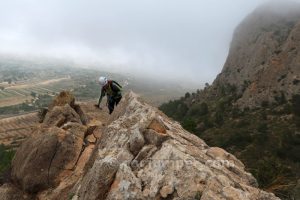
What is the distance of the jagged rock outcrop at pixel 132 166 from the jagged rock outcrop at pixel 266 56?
107032mm

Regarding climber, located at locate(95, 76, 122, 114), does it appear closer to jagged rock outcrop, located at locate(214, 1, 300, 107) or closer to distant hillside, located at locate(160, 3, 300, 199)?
distant hillside, located at locate(160, 3, 300, 199)

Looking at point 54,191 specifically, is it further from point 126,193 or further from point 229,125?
point 229,125

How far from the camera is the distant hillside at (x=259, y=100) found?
97138 millimetres

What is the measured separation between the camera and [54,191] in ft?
74.3

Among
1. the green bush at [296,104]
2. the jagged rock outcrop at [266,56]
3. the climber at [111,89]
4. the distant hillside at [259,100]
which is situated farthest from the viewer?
the jagged rock outcrop at [266,56]

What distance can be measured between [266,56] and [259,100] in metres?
23.3

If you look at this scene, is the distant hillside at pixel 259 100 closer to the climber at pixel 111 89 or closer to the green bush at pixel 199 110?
the green bush at pixel 199 110

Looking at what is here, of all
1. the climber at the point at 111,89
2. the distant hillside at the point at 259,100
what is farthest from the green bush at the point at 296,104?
the climber at the point at 111,89

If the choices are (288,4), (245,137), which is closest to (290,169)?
(245,137)

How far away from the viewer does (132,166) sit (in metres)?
17.0

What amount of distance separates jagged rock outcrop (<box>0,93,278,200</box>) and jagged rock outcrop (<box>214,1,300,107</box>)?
107032mm

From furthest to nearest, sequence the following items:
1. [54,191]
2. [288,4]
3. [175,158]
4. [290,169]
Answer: [288,4], [290,169], [54,191], [175,158]

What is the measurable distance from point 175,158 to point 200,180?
62.1 inches

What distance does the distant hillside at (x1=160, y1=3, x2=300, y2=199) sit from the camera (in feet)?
319
